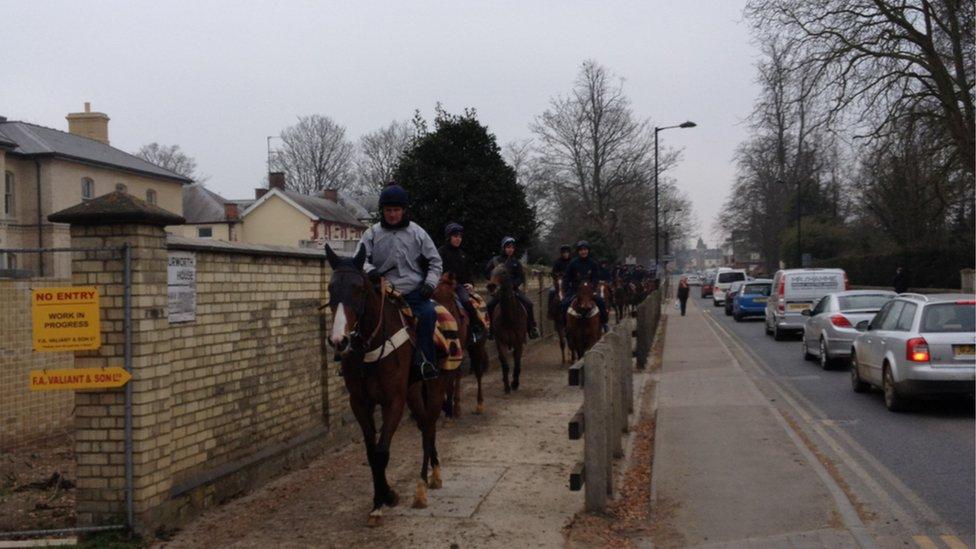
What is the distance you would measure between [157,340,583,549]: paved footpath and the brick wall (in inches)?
127

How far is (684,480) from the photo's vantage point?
29.1 feet

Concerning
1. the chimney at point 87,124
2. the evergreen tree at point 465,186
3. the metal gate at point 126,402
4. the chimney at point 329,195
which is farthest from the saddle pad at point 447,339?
the chimney at point 329,195

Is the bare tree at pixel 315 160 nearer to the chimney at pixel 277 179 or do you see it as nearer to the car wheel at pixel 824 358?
the chimney at pixel 277 179

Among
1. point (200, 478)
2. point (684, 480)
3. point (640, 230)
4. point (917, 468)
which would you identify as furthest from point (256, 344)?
point (640, 230)

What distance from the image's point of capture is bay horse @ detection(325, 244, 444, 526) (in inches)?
267

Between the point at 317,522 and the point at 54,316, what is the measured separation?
8.15ft

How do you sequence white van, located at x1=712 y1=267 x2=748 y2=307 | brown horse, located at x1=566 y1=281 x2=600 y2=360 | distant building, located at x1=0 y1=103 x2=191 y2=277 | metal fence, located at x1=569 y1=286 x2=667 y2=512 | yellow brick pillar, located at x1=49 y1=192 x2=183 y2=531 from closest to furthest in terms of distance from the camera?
1. yellow brick pillar, located at x1=49 y1=192 x2=183 y2=531
2. metal fence, located at x1=569 y1=286 x2=667 y2=512
3. brown horse, located at x1=566 y1=281 x2=600 y2=360
4. distant building, located at x1=0 y1=103 x2=191 y2=277
5. white van, located at x1=712 y1=267 x2=748 y2=307

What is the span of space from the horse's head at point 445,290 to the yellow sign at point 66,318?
4.02 m

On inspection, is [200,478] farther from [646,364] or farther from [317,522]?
[646,364]

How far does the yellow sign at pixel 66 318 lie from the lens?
641 cm

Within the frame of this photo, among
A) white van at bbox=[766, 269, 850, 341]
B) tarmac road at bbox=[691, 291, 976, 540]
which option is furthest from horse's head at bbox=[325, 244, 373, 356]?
white van at bbox=[766, 269, 850, 341]

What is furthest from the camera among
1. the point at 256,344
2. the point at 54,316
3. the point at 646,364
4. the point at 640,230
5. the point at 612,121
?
the point at 640,230

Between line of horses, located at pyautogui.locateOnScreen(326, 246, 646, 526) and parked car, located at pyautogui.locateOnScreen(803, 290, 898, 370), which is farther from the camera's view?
parked car, located at pyautogui.locateOnScreen(803, 290, 898, 370)

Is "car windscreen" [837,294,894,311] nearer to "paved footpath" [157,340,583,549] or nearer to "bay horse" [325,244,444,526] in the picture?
"paved footpath" [157,340,583,549]
